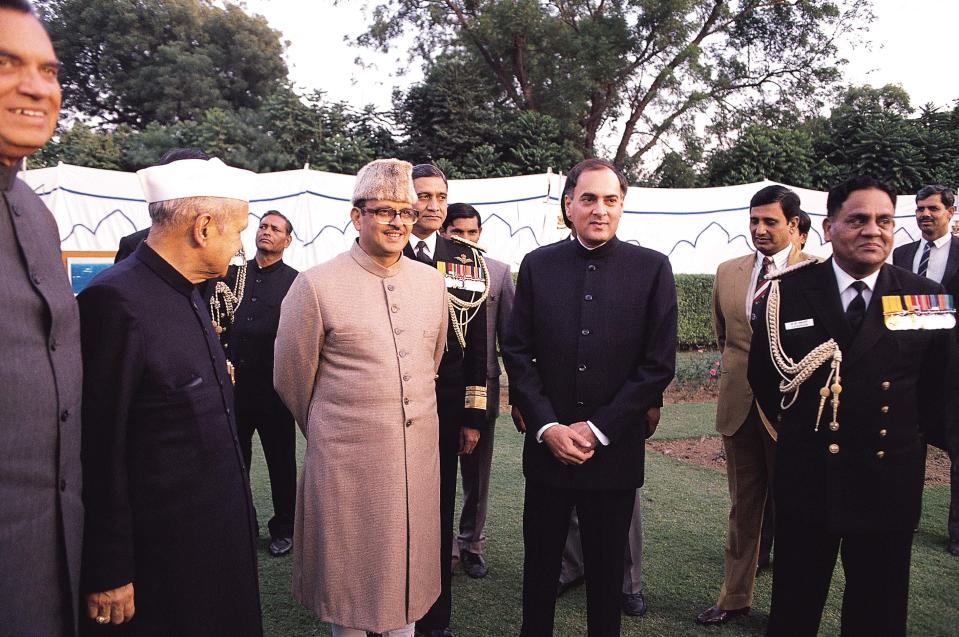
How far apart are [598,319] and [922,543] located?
3.22 meters

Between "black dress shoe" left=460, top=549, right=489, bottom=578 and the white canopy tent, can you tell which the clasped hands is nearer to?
"black dress shoe" left=460, top=549, right=489, bottom=578

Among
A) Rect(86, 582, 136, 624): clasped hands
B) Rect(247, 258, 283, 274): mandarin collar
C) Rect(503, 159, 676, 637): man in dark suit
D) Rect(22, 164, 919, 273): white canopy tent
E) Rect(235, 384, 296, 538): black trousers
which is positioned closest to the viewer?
Rect(86, 582, 136, 624): clasped hands

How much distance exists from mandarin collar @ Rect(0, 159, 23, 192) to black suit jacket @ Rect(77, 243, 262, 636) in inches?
12.8

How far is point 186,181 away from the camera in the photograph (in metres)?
1.95

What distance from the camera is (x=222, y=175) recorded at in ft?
6.58

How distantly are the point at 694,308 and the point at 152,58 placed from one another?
24915 mm

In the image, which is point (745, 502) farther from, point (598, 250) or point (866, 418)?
point (598, 250)

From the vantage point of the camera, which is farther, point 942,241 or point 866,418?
point 942,241

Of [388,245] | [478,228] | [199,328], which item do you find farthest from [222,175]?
[478,228]

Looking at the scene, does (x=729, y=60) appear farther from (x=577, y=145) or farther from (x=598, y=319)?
(x=598, y=319)

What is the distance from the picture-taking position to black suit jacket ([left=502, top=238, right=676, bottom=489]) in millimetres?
2631

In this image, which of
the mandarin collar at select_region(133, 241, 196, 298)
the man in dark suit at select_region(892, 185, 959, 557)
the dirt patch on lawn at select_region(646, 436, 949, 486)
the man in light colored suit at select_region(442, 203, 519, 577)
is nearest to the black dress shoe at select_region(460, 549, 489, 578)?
the man in light colored suit at select_region(442, 203, 519, 577)

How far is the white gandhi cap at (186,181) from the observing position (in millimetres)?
1945

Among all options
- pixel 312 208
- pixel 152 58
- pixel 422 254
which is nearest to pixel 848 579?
pixel 422 254
